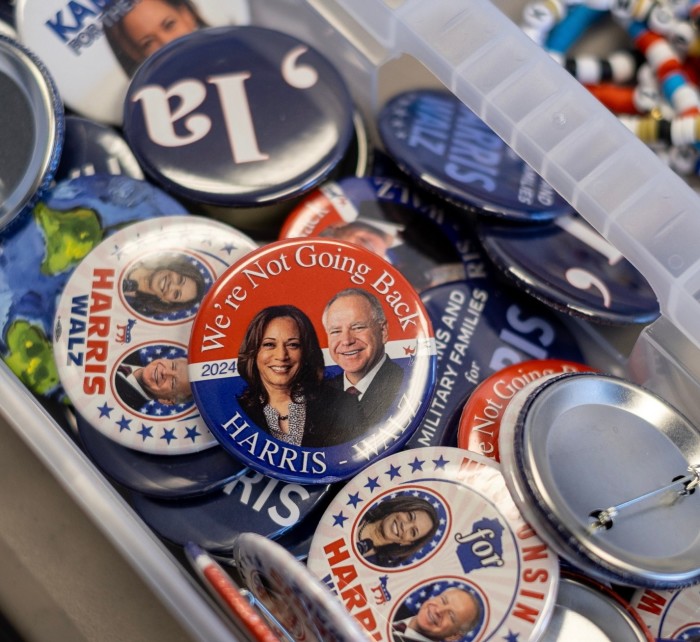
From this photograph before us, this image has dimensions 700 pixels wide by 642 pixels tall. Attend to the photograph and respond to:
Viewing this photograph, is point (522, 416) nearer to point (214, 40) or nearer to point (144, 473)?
point (144, 473)

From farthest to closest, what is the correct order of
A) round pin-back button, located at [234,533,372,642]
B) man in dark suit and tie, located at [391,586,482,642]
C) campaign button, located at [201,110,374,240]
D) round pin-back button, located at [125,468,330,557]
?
1. campaign button, located at [201,110,374,240]
2. round pin-back button, located at [125,468,330,557]
3. man in dark suit and tie, located at [391,586,482,642]
4. round pin-back button, located at [234,533,372,642]

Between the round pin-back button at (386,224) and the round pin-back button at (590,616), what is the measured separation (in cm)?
51

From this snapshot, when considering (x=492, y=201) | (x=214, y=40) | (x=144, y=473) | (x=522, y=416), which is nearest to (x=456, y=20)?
(x=492, y=201)

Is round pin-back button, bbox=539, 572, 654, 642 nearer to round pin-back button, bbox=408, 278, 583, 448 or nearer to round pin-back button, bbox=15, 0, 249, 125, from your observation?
round pin-back button, bbox=408, 278, 583, 448

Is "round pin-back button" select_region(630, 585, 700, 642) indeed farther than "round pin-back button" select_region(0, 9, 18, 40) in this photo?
No

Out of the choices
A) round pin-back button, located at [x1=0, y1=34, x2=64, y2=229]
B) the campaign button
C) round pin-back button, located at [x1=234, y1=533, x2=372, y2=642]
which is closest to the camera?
round pin-back button, located at [x1=234, y1=533, x2=372, y2=642]

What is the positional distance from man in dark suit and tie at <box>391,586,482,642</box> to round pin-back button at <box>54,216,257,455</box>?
351 millimetres

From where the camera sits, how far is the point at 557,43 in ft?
5.34

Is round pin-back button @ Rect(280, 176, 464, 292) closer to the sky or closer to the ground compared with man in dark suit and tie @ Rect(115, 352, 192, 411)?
closer to the sky

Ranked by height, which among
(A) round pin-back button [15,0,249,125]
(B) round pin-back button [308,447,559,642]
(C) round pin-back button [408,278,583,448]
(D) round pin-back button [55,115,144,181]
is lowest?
(B) round pin-back button [308,447,559,642]

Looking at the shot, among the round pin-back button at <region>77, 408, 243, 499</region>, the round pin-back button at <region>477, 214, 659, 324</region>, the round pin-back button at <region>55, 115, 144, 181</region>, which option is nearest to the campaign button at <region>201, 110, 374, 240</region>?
the round pin-back button at <region>55, 115, 144, 181</region>

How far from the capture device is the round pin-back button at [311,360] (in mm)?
1103

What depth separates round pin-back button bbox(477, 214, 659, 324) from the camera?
1.22 m

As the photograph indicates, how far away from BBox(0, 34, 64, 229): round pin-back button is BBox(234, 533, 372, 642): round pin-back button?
632 millimetres
